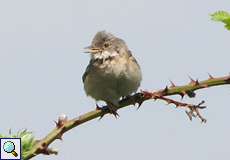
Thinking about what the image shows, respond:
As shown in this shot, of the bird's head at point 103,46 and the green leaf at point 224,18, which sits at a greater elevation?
the green leaf at point 224,18

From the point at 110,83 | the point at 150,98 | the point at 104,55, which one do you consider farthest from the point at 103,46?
the point at 150,98

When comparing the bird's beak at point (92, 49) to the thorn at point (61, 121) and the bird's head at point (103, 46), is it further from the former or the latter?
the thorn at point (61, 121)

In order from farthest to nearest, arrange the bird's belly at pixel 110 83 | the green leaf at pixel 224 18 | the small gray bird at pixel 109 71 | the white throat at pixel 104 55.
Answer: the white throat at pixel 104 55, the small gray bird at pixel 109 71, the bird's belly at pixel 110 83, the green leaf at pixel 224 18

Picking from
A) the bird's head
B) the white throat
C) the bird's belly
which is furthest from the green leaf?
the white throat

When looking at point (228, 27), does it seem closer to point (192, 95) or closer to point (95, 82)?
point (192, 95)

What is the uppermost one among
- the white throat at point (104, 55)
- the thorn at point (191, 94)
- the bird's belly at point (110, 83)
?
the thorn at point (191, 94)

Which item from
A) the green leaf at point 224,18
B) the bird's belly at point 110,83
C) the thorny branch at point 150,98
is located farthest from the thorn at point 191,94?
the bird's belly at point 110,83

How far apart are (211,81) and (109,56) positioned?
6710mm

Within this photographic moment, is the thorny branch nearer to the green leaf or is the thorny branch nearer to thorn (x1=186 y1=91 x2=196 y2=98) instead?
thorn (x1=186 y1=91 x2=196 y2=98)

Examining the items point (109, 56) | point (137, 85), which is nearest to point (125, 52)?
point (109, 56)

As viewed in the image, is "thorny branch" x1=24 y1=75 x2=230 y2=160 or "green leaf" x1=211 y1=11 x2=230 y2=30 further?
"green leaf" x1=211 y1=11 x2=230 y2=30

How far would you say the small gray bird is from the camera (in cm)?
902

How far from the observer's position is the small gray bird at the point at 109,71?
29.6ft

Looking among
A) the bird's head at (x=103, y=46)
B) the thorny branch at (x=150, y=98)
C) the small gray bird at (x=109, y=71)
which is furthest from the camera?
the bird's head at (x=103, y=46)
